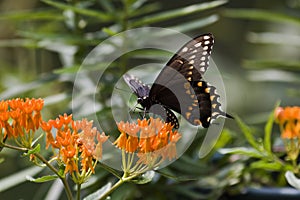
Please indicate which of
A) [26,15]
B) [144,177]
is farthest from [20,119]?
[26,15]

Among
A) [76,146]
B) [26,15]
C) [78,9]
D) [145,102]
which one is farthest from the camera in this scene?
[26,15]

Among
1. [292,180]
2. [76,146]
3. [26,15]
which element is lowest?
[292,180]

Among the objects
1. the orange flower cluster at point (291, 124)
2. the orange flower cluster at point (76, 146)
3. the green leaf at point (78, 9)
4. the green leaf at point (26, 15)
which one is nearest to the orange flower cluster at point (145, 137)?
the orange flower cluster at point (76, 146)

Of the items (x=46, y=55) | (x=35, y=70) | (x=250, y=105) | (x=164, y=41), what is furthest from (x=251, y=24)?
(x=164, y=41)

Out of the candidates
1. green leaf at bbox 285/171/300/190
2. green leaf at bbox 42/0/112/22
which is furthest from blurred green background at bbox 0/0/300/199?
green leaf at bbox 285/171/300/190

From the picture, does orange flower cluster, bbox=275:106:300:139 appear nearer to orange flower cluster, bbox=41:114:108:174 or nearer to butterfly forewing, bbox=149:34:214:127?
butterfly forewing, bbox=149:34:214:127

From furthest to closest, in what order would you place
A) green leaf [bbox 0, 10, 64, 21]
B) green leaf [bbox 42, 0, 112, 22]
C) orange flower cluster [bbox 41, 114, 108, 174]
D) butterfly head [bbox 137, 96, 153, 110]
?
green leaf [bbox 0, 10, 64, 21] < green leaf [bbox 42, 0, 112, 22] < butterfly head [bbox 137, 96, 153, 110] < orange flower cluster [bbox 41, 114, 108, 174]

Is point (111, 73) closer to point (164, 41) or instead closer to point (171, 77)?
point (164, 41)

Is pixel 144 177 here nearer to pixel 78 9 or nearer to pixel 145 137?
pixel 145 137
